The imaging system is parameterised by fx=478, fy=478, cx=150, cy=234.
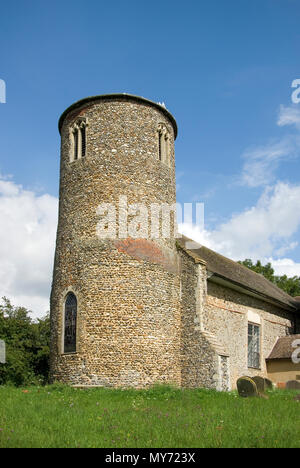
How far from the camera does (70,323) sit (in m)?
17.6

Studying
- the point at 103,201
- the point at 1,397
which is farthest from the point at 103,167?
the point at 1,397

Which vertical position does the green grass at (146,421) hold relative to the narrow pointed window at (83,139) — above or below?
below

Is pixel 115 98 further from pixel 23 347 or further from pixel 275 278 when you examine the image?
pixel 275 278

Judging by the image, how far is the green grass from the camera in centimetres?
850

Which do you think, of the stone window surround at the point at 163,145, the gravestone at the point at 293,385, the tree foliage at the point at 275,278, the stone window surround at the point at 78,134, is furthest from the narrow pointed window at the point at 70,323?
the tree foliage at the point at 275,278

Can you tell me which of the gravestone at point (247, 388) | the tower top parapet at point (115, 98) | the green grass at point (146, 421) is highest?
the tower top parapet at point (115, 98)

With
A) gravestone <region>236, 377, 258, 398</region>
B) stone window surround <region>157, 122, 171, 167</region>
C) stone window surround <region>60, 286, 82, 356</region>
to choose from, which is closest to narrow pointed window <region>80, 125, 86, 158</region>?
stone window surround <region>157, 122, 171, 167</region>

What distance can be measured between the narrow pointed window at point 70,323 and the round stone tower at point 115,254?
4 cm

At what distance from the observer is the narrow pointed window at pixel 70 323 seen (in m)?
17.4

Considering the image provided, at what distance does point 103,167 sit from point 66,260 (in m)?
3.84

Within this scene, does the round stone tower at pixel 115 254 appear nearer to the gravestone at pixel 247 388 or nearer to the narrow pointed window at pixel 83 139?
the narrow pointed window at pixel 83 139

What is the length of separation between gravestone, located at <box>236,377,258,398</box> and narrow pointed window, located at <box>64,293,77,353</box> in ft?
19.7

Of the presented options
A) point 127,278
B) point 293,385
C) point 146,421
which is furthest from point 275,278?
point 146,421
